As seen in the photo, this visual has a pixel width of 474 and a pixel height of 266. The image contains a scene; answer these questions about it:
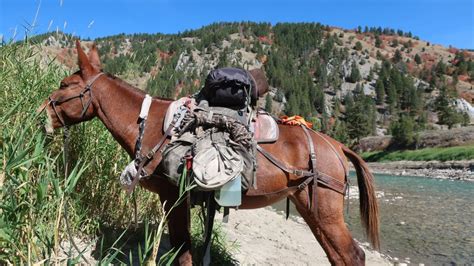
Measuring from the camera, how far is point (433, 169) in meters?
38.2

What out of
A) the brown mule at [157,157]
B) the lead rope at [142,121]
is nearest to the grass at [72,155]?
the brown mule at [157,157]

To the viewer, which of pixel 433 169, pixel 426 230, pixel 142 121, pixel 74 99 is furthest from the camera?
pixel 433 169

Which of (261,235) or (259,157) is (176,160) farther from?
(261,235)

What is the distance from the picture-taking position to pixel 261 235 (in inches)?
291

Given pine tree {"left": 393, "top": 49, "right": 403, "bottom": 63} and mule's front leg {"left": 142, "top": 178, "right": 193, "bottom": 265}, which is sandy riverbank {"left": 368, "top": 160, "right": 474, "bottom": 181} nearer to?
mule's front leg {"left": 142, "top": 178, "right": 193, "bottom": 265}

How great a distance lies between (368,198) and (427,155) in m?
45.5

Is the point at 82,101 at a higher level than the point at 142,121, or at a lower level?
higher

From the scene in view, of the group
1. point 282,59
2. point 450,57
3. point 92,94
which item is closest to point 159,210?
point 92,94

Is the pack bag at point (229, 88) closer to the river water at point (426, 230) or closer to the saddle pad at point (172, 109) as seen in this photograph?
the saddle pad at point (172, 109)

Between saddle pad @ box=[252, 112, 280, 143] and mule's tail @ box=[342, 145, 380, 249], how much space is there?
1062 mm

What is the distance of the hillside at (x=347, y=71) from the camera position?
3136 inches

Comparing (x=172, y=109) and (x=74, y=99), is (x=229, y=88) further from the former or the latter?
(x=74, y=99)

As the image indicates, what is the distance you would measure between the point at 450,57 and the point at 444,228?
160884mm

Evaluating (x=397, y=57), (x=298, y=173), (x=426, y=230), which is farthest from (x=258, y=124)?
(x=397, y=57)
